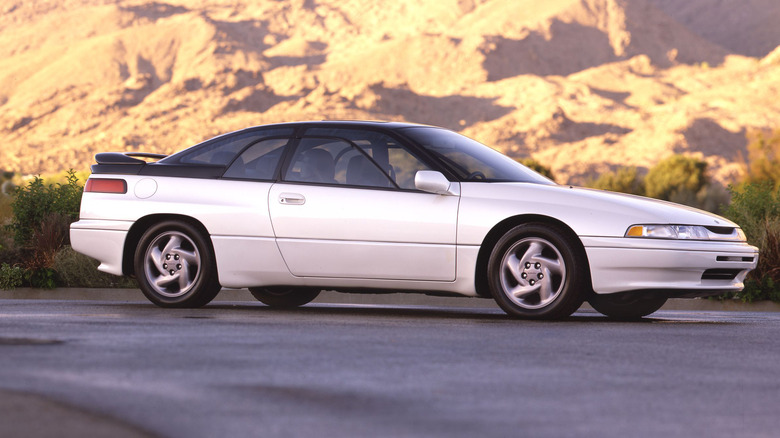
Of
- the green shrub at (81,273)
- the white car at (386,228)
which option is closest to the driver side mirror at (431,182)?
the white car at (386,228)

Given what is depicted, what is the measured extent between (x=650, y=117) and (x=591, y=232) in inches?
4134

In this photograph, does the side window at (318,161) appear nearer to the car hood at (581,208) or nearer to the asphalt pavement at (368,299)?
the car hood at (581,208)

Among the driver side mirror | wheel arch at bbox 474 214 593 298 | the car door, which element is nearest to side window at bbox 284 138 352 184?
the car door

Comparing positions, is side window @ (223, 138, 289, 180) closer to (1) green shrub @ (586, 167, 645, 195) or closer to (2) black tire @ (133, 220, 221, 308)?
(2) black tire @ (133, 220, 221, 308)

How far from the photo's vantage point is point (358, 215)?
10211 millimetres

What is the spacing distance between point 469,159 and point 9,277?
663cm

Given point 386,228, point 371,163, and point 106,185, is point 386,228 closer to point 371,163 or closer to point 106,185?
point 371,163

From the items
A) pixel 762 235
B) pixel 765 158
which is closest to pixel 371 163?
pixel 762 235

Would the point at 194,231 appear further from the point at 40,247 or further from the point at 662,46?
the point at 662,46

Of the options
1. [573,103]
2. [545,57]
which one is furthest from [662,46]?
[573,103]

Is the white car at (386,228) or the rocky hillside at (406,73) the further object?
the rocky hillside at (406,73)

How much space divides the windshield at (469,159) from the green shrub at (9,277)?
603 centimetres

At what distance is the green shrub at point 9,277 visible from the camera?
14.9 metres

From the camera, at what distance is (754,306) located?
13875 millimetres
